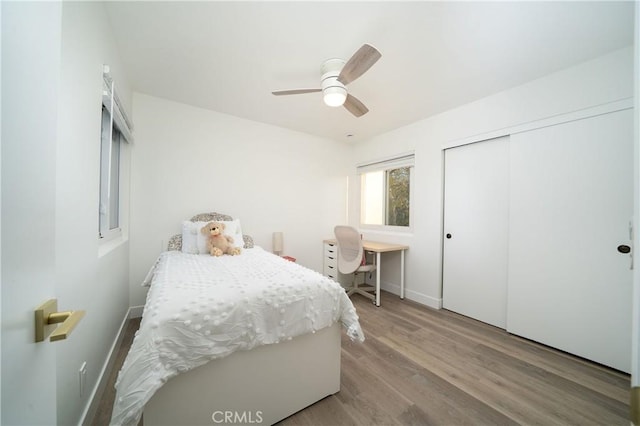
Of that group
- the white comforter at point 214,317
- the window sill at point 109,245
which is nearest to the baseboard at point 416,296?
the white comforter at point 214,317

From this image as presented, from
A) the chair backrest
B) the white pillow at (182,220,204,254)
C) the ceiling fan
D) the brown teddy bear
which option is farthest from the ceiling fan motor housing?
the white pillow at (182,220,204,254)

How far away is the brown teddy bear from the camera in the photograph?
98.0 inches

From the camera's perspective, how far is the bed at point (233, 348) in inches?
39.9

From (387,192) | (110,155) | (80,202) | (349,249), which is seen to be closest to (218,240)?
(110,155)

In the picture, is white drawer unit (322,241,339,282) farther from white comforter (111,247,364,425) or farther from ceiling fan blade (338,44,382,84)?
ceiling fan blade (338,44,382,84)

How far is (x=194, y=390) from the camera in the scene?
3.71ft

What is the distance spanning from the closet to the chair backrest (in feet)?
3.99

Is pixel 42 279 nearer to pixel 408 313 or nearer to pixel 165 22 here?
pixel 165 22

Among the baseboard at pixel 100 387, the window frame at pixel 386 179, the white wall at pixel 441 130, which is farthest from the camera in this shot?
the window frame at pixel 386 179

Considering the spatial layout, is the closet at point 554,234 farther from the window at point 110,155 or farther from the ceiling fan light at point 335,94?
the window at point 110,155

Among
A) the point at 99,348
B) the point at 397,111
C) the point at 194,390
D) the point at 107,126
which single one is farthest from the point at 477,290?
the point at 107,126

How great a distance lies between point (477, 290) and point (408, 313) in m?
0.82

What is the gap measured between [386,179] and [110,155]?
3397mm

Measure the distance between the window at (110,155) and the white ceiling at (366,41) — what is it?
1.64ft
